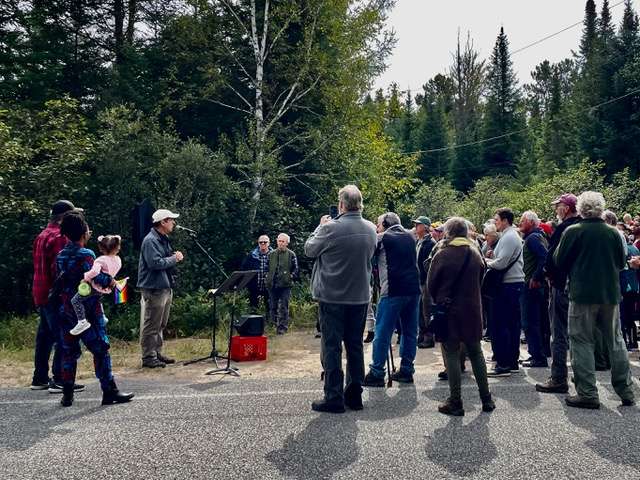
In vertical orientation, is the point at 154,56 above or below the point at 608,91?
below

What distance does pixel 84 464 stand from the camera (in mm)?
4129

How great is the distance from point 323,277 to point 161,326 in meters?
3.49

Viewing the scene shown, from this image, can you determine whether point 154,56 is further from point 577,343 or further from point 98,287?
point 577,343

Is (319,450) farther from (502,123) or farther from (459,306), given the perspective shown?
(502,123)

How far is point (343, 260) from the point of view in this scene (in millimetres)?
5648

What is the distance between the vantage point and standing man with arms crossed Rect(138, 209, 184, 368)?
25.8 feet

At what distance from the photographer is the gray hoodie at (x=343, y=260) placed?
18.4 feet

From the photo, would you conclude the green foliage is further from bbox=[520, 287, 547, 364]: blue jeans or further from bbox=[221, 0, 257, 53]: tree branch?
bbox=[520, 287, 547, 364]: blue jeans

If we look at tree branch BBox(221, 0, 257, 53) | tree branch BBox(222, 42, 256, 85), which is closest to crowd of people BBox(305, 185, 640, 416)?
tree branch BBox(222, 42, 256, 85)

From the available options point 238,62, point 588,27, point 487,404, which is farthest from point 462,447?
point 588,27

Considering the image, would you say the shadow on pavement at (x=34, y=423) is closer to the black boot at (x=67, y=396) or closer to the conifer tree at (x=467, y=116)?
the black boot at (x=67, y=396)

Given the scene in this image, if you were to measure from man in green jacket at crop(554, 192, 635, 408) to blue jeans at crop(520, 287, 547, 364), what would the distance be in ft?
6.41

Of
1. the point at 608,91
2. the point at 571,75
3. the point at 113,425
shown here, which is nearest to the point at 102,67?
the point at 113,425

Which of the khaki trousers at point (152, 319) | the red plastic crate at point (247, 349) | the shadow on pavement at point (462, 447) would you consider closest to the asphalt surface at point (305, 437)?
the shadow on pavement at point (462, 447)
